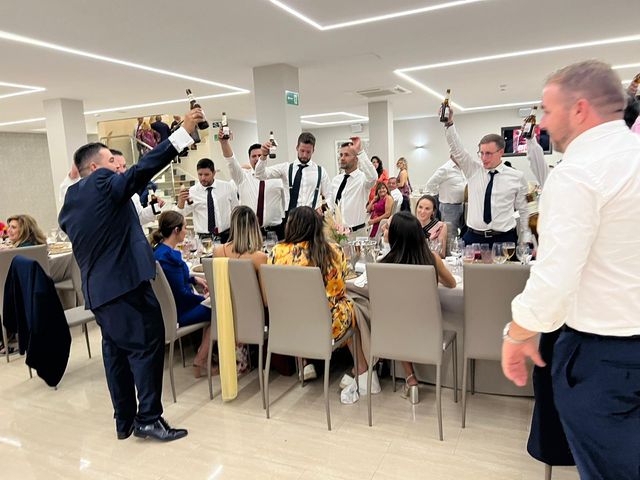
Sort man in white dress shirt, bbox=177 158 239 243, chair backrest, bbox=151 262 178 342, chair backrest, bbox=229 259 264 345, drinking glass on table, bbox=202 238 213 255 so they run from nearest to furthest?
chair backrest, bbox=229 259 264 345, chair backrest, bbox=151 262 178 342, drinking glass on table, bbox=202 238 213 255, man in white dress shirt, bbox=177 158 239 243

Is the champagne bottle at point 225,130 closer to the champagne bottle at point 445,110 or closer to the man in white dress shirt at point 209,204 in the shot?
the man in white dress shirt at point 209,204

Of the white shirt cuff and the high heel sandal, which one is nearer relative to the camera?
the white shirt cuff

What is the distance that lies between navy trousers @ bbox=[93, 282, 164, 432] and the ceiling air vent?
23.7 feet

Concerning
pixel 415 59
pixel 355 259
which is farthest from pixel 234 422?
pixel 415 59

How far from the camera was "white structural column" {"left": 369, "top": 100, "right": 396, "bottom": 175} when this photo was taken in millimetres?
10797

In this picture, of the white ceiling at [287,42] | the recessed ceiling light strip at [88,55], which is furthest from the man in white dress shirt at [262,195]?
the recessed ceiling light strip at [88,55]

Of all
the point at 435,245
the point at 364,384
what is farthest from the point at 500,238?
the point at 364,384

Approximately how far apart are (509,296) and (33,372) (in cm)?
378

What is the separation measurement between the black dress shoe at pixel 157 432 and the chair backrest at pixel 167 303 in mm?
562

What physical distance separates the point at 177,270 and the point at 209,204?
5.98ft

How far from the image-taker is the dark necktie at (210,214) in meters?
5.00

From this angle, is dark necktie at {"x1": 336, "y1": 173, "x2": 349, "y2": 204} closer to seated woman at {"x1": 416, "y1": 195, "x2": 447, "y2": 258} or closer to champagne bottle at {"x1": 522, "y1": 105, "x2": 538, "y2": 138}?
seated woman at {"x1": 416, "y1": 195, "x2": 447, "y2": 258}

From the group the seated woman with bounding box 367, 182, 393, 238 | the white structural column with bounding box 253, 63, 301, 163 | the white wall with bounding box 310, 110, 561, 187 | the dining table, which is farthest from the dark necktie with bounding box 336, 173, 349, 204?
the white wall with bounding box 310, 110, 561, 187

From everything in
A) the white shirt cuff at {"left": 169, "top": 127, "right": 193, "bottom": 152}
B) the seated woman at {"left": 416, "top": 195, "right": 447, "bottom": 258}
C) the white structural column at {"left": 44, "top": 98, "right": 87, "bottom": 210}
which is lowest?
the seated woman at {"left": 416, "top": 195, "right": 447, "bottom": 258}
